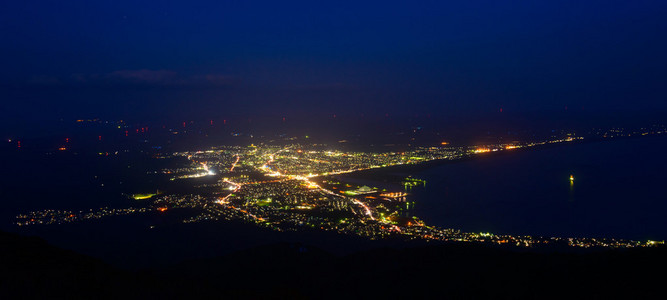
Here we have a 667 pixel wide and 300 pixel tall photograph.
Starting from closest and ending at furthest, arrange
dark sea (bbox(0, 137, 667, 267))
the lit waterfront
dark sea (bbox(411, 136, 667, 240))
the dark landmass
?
the dark landmass, dark sea (bbox(0, 137, 667, 267)), the lit waterfront, dark sea (bbox(411, 136, 667, 240))

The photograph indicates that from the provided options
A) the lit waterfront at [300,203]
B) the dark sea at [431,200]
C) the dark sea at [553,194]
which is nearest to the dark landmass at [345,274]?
the dark sea at [431,200]

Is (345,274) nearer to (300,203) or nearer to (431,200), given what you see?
(300,203)

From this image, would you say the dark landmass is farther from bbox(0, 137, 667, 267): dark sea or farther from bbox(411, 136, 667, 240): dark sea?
bbox(411, 136, 667, 240): dark sea

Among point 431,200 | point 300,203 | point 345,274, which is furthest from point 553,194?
point 345,274

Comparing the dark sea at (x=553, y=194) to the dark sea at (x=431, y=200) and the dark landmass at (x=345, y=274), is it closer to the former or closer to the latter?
the dark sea at (x=431, y=200)

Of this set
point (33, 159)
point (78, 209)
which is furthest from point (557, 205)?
point (33, 159)

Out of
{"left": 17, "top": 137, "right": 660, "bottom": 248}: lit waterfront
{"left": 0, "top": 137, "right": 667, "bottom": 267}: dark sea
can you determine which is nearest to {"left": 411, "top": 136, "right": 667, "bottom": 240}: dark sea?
{"left": 0, "top": 137, "right": 667, "bottom": 267}: dark sea
